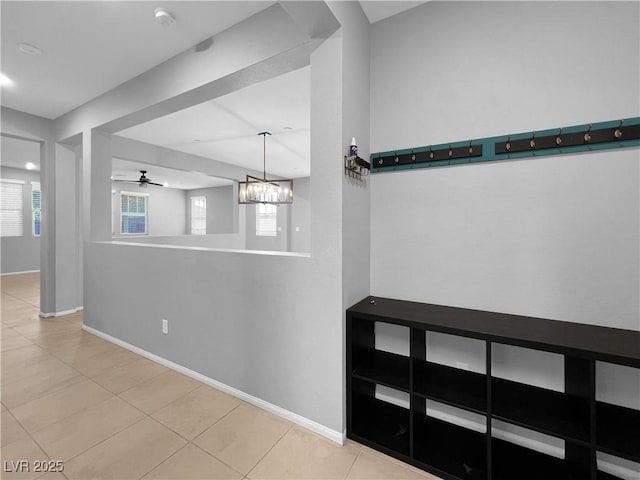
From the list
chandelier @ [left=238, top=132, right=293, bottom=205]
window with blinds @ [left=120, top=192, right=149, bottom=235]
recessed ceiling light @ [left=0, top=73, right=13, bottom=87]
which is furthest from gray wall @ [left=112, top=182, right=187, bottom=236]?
recessed ceiling light @ [left=0, top=73, right=13, bottom=87]

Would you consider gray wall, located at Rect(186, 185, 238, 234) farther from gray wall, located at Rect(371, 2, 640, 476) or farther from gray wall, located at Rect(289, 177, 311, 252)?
gray wall, located at Rect(371, 2, 640, 476)

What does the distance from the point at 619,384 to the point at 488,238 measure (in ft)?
2.98

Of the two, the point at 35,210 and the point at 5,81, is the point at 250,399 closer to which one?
the point at 5,81

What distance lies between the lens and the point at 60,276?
420cm

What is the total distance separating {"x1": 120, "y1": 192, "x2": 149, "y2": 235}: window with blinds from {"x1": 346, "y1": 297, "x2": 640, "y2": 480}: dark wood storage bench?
9.98 meters

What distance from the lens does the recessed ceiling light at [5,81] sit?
2.89 metres

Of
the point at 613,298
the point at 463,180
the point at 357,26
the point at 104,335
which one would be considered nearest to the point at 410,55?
the point at 357,26

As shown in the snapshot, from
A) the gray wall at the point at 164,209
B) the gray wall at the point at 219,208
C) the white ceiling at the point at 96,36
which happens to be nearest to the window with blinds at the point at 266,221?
the gray wall at the point at 219,208

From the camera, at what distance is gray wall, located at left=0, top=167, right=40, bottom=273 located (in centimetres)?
735

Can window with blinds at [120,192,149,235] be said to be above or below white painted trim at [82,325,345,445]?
above

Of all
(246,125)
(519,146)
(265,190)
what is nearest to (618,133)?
(519,146)

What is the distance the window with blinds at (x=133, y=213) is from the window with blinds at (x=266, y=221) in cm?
402

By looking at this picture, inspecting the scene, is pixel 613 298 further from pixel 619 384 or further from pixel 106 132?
pixel 106 132

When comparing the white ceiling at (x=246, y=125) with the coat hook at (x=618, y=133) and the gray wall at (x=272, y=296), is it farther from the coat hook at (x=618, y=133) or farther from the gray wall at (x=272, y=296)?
the coat hook at (x=618, y=133)
